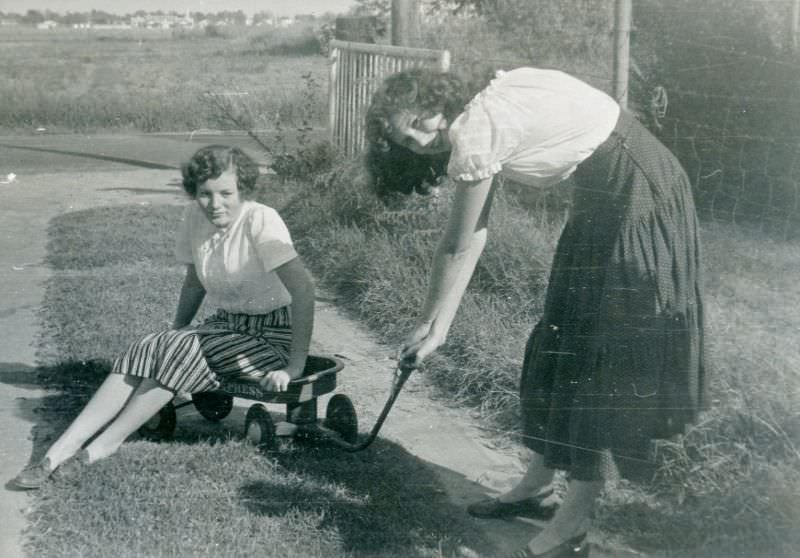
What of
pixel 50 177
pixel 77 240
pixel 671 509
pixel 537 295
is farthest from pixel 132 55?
pixel 671 509

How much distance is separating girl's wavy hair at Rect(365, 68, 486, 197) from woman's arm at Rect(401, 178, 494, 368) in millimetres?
205

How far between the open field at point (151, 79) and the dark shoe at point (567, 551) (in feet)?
23.2

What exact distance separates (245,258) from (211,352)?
38 cm

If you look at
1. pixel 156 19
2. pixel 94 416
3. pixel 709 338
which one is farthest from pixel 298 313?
pixel 156 19

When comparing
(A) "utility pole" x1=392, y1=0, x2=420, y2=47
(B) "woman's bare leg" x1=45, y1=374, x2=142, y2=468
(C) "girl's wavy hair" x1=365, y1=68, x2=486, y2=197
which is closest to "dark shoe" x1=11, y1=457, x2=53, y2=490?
(B) "woman's bare leg" x1=45, y1=374, x2=142, y2=468

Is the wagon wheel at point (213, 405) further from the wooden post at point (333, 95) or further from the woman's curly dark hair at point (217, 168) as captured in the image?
the wooden post at point (333, 95)

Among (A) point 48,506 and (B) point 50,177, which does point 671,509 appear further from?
(B) point 50,177

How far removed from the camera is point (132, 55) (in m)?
31.9

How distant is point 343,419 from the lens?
3.74 m

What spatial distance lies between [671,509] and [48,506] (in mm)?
2046

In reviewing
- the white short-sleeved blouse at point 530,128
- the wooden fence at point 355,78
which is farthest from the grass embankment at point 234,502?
the wooden fence at point 355,78

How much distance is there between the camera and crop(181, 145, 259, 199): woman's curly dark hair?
3574 mm

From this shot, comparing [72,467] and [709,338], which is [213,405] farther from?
[709,338]

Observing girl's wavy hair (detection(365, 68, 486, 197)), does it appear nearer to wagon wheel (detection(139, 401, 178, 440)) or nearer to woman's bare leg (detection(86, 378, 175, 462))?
woman's bare leg (detection(86, 378, 175, 462))
